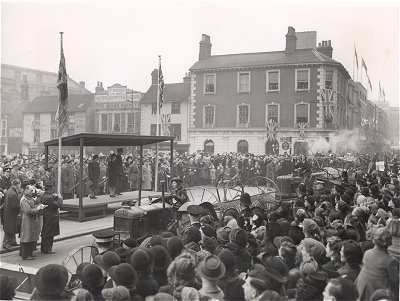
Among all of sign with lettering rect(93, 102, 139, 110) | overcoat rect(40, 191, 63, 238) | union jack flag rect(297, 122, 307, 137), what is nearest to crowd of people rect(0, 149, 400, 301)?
overcoat rect(40, 191, 63, 238)

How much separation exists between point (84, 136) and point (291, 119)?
26175 mm

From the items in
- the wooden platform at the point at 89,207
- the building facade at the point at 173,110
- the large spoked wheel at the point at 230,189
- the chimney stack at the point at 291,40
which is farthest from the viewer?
the building facade at the point at 173,110

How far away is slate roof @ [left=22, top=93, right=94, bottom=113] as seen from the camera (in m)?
49.9

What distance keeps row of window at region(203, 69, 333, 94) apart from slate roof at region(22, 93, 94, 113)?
58.8 ft

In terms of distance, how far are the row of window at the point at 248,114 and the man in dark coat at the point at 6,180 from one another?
25.0 m

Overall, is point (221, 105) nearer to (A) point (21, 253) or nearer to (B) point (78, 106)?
(B) point (78, 106)

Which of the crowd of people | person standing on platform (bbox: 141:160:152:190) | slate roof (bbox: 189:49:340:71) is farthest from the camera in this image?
slate roof (bbox: 189:49:340:71)

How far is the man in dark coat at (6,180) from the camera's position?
13.7 m

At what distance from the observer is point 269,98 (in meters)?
36.5

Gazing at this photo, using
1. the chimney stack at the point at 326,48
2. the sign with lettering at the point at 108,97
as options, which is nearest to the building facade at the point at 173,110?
the sign with lettering at the point at 108,97

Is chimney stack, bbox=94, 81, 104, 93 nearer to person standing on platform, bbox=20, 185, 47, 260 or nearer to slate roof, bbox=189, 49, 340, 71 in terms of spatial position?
slate roof, bbox=189, 49, 340, 71

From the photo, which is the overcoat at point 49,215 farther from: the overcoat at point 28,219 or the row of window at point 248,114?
the row of window at point 248,114

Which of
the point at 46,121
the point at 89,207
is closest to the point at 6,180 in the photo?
the point at 89,207

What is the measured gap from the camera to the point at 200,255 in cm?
532
